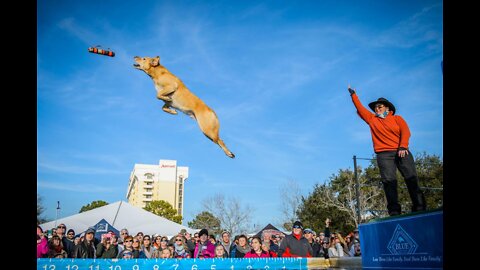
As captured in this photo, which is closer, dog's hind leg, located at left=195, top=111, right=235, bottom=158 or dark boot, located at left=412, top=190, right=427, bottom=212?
dark boot, located at left=412, top=190, right=427, bottom=212

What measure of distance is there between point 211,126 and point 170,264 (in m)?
3.61

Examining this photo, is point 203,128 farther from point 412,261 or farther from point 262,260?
point 412,261

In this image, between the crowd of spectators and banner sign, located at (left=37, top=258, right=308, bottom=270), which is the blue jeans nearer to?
banner sign, located at (left=37, top=258, right=308, bottom=270)

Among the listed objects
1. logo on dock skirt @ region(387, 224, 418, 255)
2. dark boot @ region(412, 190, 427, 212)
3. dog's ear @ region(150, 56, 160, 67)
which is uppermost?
dog's ear @ region(150, 56, 160, 67)

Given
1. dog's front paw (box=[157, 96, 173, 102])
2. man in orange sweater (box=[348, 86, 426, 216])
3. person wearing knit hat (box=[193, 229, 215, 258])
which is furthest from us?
person wearing knit hat (box=[193, 229, 215, 258])

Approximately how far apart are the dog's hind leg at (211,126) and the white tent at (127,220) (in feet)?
42.8

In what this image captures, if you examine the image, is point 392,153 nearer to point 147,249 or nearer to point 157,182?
point 147,249

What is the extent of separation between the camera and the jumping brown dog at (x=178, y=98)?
9773 millimetres

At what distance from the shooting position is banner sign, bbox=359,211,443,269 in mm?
4543

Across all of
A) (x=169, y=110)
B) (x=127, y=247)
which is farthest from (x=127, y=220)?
(x=169, y=110)

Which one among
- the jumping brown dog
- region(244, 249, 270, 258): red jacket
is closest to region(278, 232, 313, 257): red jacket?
region(244, 249, 270, 258): red jacket

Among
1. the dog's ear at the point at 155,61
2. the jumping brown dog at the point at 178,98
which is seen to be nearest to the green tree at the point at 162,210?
the jumping brown dog at the point at 178,98

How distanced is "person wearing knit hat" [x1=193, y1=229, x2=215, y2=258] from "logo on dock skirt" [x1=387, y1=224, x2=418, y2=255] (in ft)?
21.6
